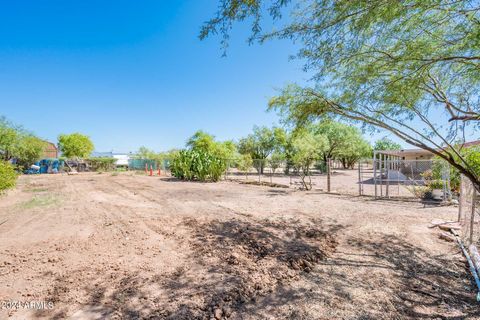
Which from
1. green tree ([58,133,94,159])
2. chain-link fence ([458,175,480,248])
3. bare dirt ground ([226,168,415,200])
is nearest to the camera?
chain-link fence ([458,175,480,248])

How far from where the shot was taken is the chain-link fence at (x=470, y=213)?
4059 mm

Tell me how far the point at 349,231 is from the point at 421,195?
7486 mm

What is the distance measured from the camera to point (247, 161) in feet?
68.7

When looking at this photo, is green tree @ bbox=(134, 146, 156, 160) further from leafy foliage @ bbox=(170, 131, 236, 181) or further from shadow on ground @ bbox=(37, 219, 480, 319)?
shadow on ground @ bbox=(37, 219, 480, 319)

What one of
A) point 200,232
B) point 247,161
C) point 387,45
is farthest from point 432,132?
point 247,161

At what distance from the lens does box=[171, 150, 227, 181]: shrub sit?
1733 cm

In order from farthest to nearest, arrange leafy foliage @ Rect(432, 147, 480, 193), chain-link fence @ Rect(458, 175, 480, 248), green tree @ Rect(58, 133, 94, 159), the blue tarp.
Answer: green tree @ Rect(58, 133, 94, 159) < the blue tarp < leafy foliage @ Rect(432, 147, 480, 193) < chain-link fence @ Rect(458, 175, 480, 248)

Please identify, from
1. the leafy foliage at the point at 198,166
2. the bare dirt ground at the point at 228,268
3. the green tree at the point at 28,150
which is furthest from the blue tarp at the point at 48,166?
the bare dirt ground at the point at 228,268

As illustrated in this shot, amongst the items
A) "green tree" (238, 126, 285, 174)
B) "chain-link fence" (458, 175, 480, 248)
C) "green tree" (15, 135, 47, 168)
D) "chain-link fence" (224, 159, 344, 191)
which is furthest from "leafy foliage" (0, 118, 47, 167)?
"chain-link fence" (458, 175, 480, 248)

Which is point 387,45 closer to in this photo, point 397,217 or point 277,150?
point 397,217

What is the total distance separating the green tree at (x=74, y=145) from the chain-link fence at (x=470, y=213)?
50578 millimetres

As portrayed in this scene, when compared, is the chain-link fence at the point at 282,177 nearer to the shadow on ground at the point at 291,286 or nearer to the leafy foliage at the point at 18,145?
the shadow on ground at the point at 291,286

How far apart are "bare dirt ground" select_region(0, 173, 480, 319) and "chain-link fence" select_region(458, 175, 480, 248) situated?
43 cm

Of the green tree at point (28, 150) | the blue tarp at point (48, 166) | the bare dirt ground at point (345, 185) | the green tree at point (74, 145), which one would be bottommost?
the bare dirt ground at point (345, 185)
